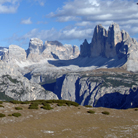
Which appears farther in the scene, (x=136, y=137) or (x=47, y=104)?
(x=47, y=104)

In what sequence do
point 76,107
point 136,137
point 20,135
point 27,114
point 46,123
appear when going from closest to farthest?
point 20,135
point 136,137
point 46,123
point 27,114
point 76,107

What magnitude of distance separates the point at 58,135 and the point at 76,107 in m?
16.7

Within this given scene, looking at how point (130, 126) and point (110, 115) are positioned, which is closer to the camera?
point (130, 126)

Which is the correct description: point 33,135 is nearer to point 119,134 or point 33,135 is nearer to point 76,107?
point 119,134

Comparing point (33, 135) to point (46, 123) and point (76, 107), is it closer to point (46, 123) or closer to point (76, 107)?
point (46, 123)

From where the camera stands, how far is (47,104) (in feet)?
172

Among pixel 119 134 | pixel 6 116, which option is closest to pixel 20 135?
pixel 6 116

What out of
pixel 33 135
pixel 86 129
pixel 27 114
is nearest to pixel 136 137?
pixel 86 129

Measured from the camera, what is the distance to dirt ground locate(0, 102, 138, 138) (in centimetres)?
3850

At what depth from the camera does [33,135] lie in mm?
37219

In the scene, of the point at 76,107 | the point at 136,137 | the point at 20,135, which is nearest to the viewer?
the point at 20,135

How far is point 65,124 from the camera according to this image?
141 feet

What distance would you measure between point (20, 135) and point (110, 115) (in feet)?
60.5

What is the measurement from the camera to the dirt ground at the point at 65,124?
3850 cm
